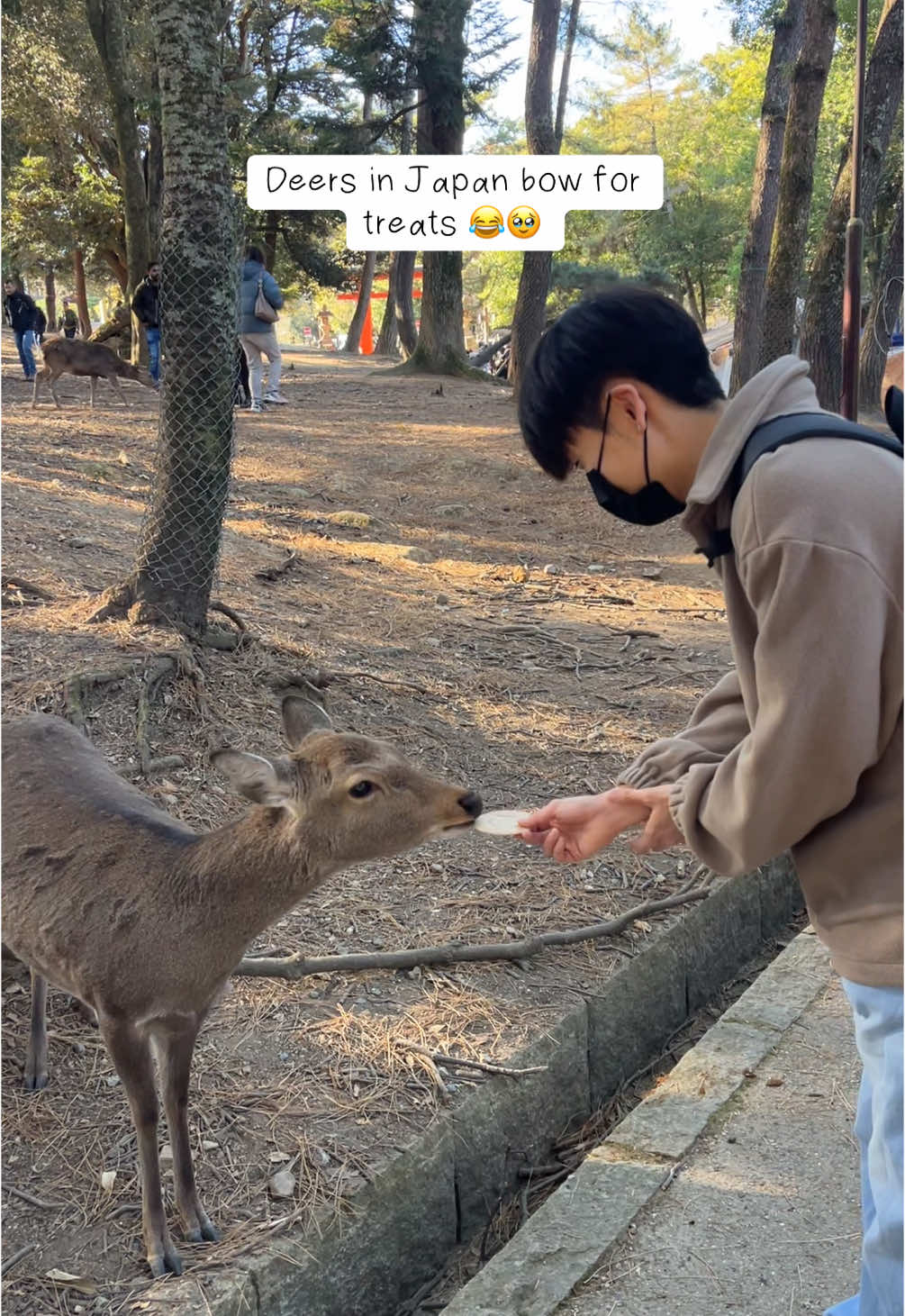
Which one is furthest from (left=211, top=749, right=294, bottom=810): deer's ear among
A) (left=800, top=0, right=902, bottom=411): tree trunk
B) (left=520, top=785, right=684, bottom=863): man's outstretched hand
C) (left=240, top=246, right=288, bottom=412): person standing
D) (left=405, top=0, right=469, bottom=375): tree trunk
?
(left=405, top=0, right=469, bottom=375): tree trunk

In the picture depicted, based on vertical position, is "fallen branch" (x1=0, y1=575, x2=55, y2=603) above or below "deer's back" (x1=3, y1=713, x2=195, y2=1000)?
above

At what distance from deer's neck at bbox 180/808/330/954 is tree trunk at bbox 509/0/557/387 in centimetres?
1350

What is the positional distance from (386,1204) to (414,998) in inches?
32.6

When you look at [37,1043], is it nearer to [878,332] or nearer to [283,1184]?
[283,1184]

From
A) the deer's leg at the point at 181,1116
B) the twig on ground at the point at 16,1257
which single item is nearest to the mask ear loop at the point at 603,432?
the deer's leg at the point at 181,1116

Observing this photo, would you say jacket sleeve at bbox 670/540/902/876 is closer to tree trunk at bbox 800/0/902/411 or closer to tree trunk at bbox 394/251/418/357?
tree trunk at bbox 800/0/902/411

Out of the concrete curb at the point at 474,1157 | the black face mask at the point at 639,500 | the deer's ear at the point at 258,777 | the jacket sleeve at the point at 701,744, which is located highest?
the black face mask at the point at 639,500

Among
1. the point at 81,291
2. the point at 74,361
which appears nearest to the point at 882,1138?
the point at 74,361

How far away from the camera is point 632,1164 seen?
10.0 feet

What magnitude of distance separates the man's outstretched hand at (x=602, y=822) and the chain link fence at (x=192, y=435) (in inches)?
Result: 139

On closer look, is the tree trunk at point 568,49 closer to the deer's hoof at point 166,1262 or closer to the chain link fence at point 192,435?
the chain link fence at point 192,435

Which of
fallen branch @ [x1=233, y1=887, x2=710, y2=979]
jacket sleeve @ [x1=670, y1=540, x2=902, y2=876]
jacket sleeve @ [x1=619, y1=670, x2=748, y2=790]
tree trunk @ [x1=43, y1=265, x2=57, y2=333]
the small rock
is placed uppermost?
tree trunk @ [x1=43, y1=265, x2=57, y2=333]

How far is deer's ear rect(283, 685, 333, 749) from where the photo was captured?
316 centimetres

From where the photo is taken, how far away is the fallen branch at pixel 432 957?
3.76 meters
